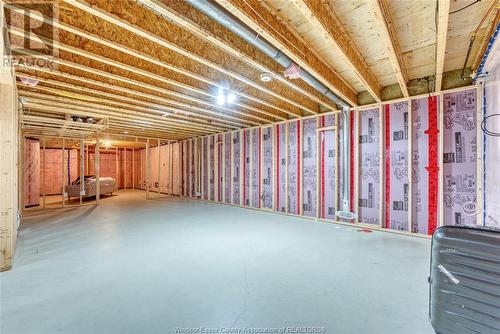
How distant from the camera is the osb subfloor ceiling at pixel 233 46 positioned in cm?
208

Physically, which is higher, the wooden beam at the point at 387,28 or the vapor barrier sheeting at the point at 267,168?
the wooden beam at the point at 387,28

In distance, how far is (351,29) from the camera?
2566mm

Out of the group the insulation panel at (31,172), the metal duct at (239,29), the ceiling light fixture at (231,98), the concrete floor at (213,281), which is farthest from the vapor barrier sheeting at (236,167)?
the insulation panel at (31,172)

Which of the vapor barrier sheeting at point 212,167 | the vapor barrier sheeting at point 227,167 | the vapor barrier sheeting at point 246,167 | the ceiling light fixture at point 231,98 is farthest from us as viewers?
the vapor barrier sheeting at point 212,167

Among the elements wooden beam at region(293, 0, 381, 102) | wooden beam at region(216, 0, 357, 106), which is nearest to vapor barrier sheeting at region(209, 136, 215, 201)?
wooden beam at region(216, 0, 357, 106)

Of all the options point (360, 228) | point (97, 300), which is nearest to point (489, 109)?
point (360, 228)

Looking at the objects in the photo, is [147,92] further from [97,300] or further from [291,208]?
[291,208]

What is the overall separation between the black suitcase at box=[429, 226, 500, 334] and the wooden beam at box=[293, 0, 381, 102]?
188cm

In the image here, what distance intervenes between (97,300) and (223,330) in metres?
1.14

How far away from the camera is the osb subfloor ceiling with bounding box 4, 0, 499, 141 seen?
6.82ft

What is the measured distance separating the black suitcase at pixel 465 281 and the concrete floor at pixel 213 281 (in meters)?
0.34

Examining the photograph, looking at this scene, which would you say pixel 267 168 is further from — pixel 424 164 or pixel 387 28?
pixel 387 28

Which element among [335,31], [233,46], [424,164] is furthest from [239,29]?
[424,164]

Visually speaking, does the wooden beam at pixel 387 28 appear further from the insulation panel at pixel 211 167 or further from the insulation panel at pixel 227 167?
the insulation panel at pixel 211 167
